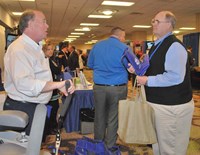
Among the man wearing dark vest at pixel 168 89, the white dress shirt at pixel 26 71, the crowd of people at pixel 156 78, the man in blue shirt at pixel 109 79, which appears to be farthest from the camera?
the man in blue shirt at pixel 109 79

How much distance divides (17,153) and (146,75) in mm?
1231

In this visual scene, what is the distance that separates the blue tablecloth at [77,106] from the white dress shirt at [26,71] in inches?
80.3

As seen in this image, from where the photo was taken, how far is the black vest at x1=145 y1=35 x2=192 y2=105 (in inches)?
A: 81.9

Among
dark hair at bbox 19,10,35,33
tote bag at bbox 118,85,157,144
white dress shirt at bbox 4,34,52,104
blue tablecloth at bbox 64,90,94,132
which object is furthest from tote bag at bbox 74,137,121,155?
blue tablecloth at bbox 64,90,94,132

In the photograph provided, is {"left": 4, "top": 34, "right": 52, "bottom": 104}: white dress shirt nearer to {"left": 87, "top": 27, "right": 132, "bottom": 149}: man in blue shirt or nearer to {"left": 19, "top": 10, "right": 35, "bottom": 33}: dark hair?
{"left": 19, "top": 10, "right": 35, "bottom": 33}: dark hair

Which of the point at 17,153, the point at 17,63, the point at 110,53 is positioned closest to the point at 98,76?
the point at 110,53

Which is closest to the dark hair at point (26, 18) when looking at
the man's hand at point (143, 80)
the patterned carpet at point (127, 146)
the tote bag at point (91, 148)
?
the man's hand at point (143, 80)

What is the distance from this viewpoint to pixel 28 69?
1.84 metres

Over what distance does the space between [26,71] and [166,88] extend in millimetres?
1073

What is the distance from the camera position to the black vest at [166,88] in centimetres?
208

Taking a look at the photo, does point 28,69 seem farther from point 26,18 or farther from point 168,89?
point 168,89

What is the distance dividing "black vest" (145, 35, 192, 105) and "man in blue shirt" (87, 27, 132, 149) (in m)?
0.94

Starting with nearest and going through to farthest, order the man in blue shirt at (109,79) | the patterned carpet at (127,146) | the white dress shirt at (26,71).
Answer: the white dress shirt at (26,71)
the man in blue shirt at (109,79)
the patterned carpet at (127,146)

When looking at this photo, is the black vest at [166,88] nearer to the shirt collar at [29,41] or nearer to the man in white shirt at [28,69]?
the man in white shirt at [28,69]
